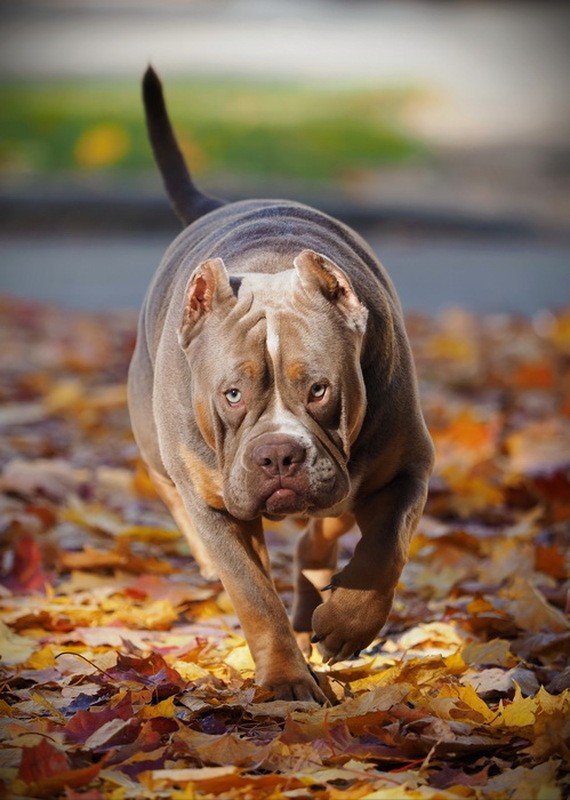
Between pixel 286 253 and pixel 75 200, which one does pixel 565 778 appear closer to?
pixel 286 253

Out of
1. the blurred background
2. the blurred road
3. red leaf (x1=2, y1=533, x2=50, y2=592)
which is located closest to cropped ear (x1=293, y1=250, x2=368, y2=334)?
red leaf (x1=2, y1=533, x2=50, y2=592)

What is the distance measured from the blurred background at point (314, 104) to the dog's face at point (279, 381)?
12.0 m

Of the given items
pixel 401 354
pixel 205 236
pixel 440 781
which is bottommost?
pixel 440 781

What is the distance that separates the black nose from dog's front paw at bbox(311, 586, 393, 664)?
480mm

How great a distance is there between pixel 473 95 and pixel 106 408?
11.4 m

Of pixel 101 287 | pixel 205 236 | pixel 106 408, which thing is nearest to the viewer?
pixel 205 236

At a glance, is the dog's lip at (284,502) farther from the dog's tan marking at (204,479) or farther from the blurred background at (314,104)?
the blurred background at (314,104)

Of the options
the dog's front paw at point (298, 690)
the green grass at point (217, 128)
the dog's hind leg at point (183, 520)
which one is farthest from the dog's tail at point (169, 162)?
the green grass at point (217, 128)

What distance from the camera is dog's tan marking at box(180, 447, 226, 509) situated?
4.07 metres

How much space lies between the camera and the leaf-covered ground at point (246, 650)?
3.21 m

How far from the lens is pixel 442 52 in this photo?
60.3ft

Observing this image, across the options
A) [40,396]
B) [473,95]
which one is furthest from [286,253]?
[473,95]

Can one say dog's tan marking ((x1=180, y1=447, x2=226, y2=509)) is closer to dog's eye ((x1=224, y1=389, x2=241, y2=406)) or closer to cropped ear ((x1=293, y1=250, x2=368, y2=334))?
dog's eye ((x1=224, y1=389, x2=241, y2=406))

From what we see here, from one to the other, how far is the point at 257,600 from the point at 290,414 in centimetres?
60
